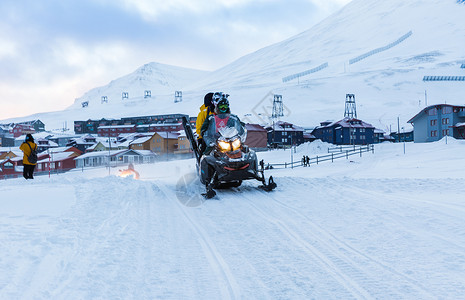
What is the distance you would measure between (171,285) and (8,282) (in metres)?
1.55

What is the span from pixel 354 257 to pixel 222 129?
232 inches

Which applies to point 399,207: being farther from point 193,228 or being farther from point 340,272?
point 193,228

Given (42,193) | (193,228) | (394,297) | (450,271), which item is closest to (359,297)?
(394,297)

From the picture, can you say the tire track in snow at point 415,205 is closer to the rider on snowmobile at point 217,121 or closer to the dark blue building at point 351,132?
the rider on snowmobile at point 217,121

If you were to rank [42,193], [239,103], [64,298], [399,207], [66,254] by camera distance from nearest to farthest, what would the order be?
[64,298]
[66,254]
[399,207]
[42,193]
[239,103]

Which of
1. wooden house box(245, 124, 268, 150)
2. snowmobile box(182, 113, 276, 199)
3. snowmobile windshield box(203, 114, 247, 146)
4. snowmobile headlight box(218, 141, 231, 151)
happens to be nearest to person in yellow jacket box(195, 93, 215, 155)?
snowmobile windshield box(203, 114, 247, 146)

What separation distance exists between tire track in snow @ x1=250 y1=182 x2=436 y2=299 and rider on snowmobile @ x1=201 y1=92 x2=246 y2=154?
14.4 ft

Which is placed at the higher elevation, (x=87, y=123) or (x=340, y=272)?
(x=87, y=123)

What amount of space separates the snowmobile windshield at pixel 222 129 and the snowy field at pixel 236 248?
2.10 m

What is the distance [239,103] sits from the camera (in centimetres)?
14788

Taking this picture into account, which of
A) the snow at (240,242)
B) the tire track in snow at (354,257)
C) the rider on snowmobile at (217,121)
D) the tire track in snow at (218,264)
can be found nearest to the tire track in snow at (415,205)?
the snow at (240,242)

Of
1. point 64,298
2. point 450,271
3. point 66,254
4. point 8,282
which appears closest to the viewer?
point 64,298

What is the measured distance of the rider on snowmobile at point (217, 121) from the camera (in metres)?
9.34

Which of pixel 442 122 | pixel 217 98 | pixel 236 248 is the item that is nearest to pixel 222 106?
pixel 217 98
